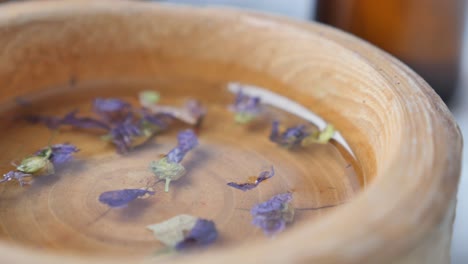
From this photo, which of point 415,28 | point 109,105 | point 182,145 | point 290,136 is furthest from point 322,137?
point 415,28

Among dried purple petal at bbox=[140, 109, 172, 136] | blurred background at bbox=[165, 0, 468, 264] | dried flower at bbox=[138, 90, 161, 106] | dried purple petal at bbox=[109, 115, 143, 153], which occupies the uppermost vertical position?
blurred background at bbox=[165, 0, 468, 264]

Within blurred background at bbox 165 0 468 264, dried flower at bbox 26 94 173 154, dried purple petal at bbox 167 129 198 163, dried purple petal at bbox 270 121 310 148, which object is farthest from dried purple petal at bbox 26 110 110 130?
blurred background at bbox 165 0 468 264

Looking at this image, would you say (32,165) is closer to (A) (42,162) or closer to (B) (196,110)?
(A) (42,162)

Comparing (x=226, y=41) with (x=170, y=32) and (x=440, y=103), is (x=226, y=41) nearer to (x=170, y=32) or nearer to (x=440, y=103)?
(x=170, y=32)

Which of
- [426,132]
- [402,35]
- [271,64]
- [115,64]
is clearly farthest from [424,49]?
[426,132]

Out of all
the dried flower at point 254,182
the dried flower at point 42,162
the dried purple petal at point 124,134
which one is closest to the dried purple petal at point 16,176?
the dried flower at point 42,162

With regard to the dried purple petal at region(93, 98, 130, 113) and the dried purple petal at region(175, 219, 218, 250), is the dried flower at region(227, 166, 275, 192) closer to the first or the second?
the dried purple petal at region(175, 219, 218, 250)
